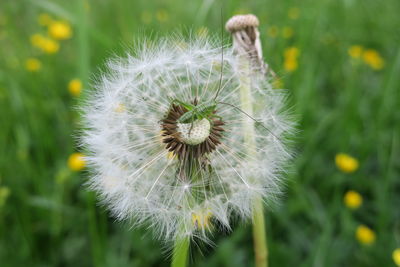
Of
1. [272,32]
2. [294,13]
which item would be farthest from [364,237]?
[294,13]

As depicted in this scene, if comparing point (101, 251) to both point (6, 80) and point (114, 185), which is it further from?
point (6, 80)

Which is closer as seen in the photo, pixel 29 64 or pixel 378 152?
pixel 378 152

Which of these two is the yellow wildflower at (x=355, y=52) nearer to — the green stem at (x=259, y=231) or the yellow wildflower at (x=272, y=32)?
the yellow wildflower at (x=272, y=32)

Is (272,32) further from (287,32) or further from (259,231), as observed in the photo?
(259,231)

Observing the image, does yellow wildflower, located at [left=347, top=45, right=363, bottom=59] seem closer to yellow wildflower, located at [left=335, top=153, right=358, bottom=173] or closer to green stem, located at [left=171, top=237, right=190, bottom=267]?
yellow wildflower, located at [left=335, top=153, right=358, bottom=173]

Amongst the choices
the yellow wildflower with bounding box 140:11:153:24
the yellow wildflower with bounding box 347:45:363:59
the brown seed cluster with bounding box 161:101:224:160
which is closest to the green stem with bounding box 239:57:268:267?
the brown seed cluster with bounding box 161:101:224:160

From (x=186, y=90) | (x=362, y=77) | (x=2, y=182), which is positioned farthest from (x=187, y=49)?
(x=362, y=77)
